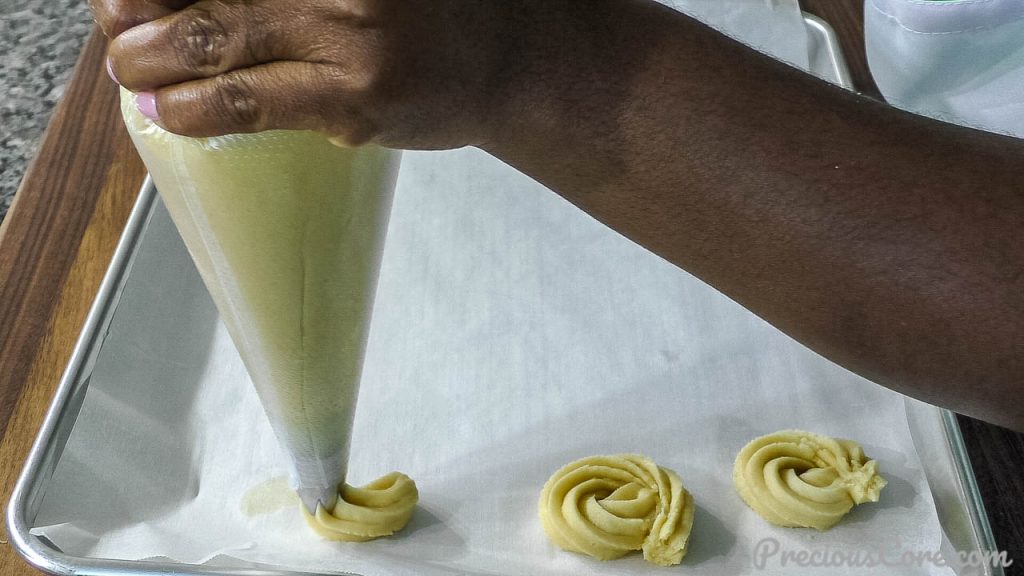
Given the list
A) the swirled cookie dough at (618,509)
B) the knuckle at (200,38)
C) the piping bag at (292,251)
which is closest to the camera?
the knuckle at (200,38)

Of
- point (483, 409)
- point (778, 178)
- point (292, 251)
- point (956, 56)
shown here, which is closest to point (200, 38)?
point (292, 251)

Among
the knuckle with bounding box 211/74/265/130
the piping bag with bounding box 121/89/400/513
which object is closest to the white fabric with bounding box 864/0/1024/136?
the piping bag with bounding box 121/89/400/513

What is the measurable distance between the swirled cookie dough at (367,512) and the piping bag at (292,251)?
2cm

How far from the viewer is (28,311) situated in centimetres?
111

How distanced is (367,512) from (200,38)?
0.56 meters

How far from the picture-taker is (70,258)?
1.17 m

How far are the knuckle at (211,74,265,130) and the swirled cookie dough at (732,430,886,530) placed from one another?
68 cm

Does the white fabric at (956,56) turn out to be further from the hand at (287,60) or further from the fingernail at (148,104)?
the fingernail at (148,104)

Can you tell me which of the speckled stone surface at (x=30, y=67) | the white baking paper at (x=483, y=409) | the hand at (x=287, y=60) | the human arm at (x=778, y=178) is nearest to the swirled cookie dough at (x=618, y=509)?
the white baking paper at (x=483, y=409)

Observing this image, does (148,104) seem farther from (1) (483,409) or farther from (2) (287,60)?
(1) (483,409)

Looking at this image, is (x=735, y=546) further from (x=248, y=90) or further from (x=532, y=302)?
(x=248, y=90)

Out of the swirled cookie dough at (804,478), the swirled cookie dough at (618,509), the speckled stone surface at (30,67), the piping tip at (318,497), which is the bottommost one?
the speckled stone surface at (30,67)

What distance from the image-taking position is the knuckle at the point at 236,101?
0.52m

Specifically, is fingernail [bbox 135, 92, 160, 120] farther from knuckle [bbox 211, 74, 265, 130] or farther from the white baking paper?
the white baking paper
